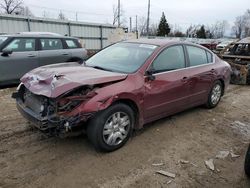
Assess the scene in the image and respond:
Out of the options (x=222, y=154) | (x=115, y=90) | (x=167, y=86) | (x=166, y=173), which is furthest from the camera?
(x=167, y=86)

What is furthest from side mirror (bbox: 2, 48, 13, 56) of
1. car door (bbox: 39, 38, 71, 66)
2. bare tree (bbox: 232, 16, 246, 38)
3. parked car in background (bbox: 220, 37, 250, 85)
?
bare tree (bbox: 232, 16, 246, 38)

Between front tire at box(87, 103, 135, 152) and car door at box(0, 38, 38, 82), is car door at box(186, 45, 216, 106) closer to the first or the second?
front tire at box(87, 103, 135, 152)

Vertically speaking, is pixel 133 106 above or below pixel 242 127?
above

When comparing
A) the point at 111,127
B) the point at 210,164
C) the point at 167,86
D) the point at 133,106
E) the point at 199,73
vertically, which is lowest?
the point at 210,164

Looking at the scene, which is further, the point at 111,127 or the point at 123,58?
the point at 123,58

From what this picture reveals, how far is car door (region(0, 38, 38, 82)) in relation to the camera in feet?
25.9

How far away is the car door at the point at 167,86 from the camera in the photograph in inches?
177

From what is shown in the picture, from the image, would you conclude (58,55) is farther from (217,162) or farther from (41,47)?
(217,162)

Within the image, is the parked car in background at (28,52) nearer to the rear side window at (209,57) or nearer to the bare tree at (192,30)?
the rear side window at (209,57)

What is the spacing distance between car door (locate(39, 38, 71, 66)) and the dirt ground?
142 inches

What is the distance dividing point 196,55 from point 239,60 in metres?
5.59

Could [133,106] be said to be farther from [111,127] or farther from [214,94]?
[214,94]

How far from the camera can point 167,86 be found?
15.5 ft

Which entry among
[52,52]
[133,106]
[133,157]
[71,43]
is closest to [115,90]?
[133,106]
